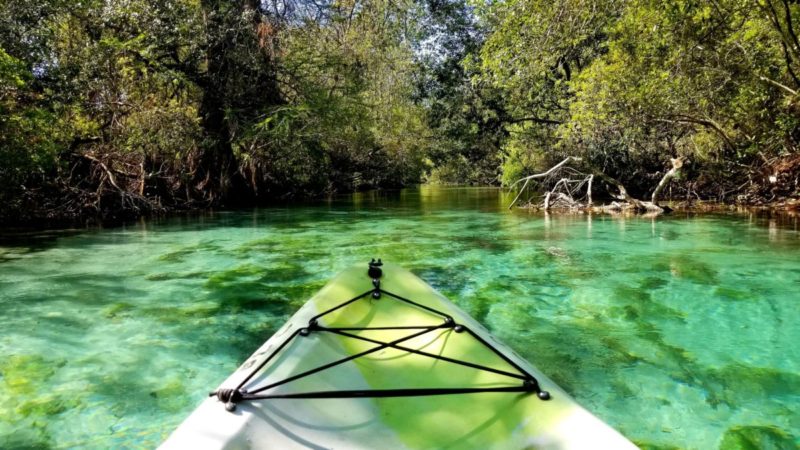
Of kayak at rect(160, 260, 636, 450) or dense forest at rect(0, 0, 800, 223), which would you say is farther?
dense forest at rect(0, 0, 800, 223)

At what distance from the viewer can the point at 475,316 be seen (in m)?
4.43

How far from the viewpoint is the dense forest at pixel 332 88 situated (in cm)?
862

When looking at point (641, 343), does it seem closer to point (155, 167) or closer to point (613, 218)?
point (613, 218)

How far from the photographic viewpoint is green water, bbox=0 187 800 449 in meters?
2.71

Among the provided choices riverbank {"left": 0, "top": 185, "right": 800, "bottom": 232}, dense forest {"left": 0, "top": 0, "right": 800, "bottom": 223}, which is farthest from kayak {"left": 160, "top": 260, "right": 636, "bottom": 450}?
riverbank {"left": 0, "top": 185, "right": 800, "bottom": 232}

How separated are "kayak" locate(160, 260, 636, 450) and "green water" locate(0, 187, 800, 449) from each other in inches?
31.8

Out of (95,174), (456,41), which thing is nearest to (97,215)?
(95,174)

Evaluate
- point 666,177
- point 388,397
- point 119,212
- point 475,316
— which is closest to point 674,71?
point 666,177

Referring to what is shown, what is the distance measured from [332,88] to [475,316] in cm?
1315

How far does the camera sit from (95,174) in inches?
471

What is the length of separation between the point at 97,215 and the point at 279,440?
12.3m

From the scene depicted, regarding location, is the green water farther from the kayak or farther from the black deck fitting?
the black deck fitting

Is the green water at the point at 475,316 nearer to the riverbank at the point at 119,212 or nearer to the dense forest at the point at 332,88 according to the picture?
the riverbank at the point at 119,212

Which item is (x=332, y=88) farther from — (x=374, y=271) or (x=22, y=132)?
(x=374, y=271)
